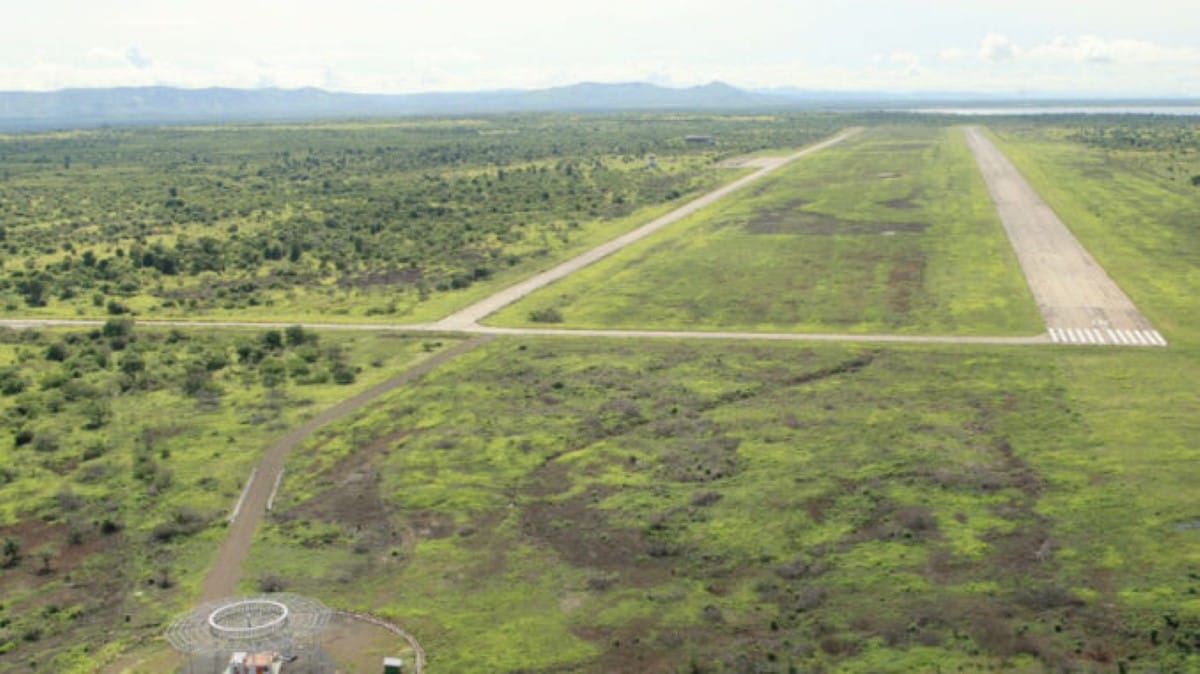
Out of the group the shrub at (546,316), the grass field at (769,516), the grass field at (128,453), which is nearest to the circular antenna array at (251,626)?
the grass field at (769,516)

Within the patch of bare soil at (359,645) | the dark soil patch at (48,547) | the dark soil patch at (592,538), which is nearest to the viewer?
the patch of bare soil at (359,645)

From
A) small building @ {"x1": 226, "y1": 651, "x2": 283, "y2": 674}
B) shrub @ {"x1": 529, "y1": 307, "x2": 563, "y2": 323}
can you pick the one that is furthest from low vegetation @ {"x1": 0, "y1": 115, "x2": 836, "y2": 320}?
small building @ {"x1": 226, "y1": 651, "x2": 283, "y2": 674}

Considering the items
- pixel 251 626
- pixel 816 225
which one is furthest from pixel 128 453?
pixel 816 225

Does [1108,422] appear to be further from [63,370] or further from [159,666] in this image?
[63,370]

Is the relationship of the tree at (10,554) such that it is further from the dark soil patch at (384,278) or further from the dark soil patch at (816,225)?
the dark soil patch at (816,225)

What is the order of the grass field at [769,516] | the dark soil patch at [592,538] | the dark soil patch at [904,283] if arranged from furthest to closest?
the dark soil patch at [904,283]
the dark soil patch at [592,538]
the grass field at [769,516]

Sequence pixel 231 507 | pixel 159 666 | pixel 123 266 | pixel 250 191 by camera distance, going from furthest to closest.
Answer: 1. pixel 250 191
2. pixel 123 266
3. pixel 231 507
4. pixel 159 666

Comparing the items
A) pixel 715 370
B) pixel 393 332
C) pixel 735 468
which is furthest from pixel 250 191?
pixel 735 468
